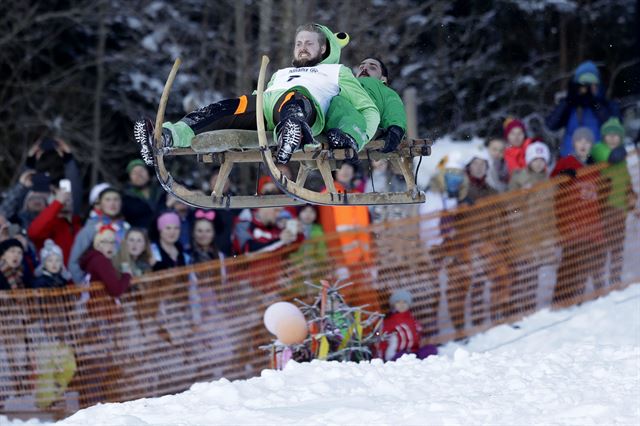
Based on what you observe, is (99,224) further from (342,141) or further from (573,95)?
(573,95)

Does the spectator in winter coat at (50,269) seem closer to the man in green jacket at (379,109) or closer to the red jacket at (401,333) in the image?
Answer: the red jacket at (401,333)

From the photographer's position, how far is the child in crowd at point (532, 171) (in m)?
10.2

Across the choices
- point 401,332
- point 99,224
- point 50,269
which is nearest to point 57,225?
point 99,224

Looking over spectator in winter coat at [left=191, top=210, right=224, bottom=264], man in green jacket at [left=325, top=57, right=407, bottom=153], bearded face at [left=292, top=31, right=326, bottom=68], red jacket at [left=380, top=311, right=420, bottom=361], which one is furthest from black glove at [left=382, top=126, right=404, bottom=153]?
spectator in winter coat at [left=191, top=210, right=224, bottom=264]

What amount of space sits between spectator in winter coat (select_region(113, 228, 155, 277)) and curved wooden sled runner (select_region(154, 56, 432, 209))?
227cm

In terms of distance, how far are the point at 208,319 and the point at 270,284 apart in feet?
1.88

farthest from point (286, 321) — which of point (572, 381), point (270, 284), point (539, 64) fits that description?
point (539, 64)

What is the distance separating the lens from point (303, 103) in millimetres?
6473

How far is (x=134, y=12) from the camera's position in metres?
15.6

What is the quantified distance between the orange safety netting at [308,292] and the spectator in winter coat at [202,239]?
0.26 m

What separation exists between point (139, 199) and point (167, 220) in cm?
52

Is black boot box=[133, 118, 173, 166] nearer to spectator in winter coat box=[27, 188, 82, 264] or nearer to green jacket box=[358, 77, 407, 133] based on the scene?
green jacket box=[358, 77, 407, 133]

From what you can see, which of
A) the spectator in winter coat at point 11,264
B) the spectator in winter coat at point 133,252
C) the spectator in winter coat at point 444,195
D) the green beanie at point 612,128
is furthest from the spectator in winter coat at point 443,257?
the spectator in winter coat at point 11,264

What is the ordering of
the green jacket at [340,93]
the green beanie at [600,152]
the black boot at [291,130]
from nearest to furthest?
the black boot at [291,130], the green jacket at [340,93], the green beanie at [600,152]
